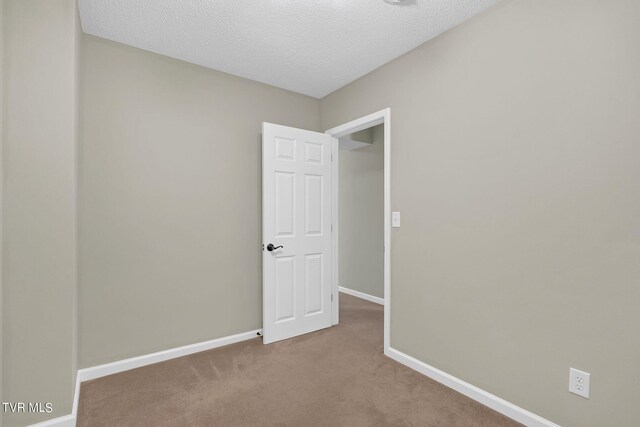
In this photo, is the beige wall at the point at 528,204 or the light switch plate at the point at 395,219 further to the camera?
the light switch plate at the point at 395,219

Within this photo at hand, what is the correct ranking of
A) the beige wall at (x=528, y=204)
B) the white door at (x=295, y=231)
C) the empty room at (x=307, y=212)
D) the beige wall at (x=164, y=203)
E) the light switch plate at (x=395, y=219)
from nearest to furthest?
the beige wall at (x=528, y=204), the empty room at (x=307, y=212), the beige wall at (x=164, y=203), the light switch plate at (x=395, y=219), the white door at (x=295, y=231)

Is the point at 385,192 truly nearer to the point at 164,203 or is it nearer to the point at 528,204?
the point at 528,204

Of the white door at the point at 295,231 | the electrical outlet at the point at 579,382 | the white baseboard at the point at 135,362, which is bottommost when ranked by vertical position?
the white baseboard at the point at 135,362

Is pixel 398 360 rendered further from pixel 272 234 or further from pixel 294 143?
pixel 294 143

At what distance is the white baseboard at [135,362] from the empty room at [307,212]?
0.04ft

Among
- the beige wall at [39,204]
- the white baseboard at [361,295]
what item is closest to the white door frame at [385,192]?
the white baseboard at [361,295]

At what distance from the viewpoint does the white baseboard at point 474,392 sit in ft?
5.81

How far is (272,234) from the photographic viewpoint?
9.59 ft

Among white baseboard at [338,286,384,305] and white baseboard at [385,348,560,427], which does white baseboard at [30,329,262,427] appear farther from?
white baseboard at [338,286,384,305]

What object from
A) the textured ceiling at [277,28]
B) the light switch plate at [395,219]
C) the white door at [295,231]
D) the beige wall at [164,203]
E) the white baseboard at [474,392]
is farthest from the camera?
the white door at [295,231]

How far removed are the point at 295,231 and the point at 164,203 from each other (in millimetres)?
1198

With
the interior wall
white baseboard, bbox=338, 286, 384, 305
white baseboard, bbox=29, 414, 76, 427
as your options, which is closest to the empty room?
white baseboard, bbox=29, 414, 76, 427

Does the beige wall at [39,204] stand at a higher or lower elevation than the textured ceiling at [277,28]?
lower

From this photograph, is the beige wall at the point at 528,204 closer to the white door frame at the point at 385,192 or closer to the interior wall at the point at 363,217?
the white door frame at the point at 385,192
